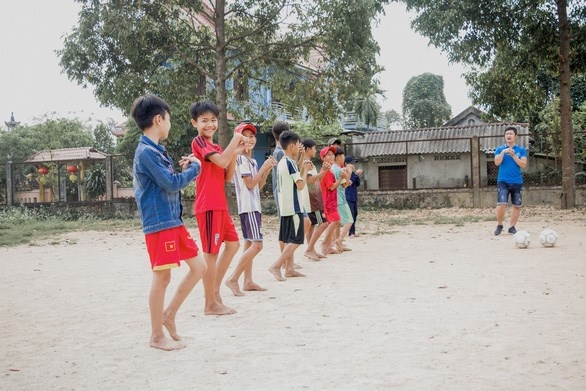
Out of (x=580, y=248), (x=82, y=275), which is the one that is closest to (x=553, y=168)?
(x=580, y=248)

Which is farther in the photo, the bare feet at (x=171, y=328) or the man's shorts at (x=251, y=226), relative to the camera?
the man's shorts at (x=251, y=226)

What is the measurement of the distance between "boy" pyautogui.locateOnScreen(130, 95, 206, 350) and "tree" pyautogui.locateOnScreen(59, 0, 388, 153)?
11.6 m

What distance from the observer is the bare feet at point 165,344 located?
391 cm

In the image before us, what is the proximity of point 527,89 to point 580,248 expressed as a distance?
38.9ft

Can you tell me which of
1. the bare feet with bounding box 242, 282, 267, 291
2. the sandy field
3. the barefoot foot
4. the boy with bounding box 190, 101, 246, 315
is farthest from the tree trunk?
the barefoot foot

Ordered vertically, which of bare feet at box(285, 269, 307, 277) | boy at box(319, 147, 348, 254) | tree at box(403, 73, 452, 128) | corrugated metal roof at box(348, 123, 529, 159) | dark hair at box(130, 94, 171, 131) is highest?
tree at box(403, 73, 452, 128)

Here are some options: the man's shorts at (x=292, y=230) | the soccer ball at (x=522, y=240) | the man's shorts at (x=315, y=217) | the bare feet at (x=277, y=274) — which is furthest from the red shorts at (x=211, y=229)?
the soccer ball at (x=522, y=240)

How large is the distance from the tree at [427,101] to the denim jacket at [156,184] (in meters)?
46.3

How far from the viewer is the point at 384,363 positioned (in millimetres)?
3449

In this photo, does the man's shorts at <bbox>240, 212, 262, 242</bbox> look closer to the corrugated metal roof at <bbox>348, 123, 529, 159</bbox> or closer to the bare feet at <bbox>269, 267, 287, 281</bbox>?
the bare feet at <bbox>269, 267, 287, 281</bbox>

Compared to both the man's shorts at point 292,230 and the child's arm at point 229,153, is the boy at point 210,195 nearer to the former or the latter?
the child's arm at point 229,153

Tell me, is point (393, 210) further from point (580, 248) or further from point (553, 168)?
point (580, 248)

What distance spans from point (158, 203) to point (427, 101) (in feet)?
153

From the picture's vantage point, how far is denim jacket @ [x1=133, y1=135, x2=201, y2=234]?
3.87m
